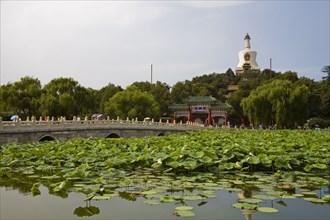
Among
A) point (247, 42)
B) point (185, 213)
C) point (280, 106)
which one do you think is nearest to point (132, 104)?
point (280, 106)

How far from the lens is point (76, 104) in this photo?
38.0 m

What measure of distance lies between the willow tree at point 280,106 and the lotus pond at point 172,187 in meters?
26.2

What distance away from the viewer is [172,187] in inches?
283

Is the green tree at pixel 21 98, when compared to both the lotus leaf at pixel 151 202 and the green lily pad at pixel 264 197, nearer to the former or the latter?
the lotus leaf at pixel 151 202

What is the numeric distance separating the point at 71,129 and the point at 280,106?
1995 cm

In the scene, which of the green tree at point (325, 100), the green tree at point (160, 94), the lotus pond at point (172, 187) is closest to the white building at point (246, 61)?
the green tree at point (160, 94)

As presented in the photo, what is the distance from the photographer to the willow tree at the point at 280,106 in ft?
120

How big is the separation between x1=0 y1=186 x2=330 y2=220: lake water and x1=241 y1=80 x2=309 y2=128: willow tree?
3074 cm

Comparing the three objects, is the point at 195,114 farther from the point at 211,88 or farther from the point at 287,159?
the point at 287,159

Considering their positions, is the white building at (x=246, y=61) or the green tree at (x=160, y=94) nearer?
the green tree at (x=160, y=94)

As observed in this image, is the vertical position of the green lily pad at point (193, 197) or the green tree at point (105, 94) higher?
the green tree at point (105, 94)

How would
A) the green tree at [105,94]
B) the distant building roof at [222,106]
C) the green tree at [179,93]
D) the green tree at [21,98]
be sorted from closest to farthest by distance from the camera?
the green tree at [21,98] → the distant building roof at [222,106] → the green tree at [105,94] → the green tree at [179,93]

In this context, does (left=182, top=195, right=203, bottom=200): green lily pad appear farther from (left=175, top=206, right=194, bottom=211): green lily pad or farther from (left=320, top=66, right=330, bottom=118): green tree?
(left=320, top=66, right=330, bottom=118): green tree

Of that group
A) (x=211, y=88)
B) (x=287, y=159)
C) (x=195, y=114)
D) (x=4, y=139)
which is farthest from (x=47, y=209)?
(x=211, y=88)
